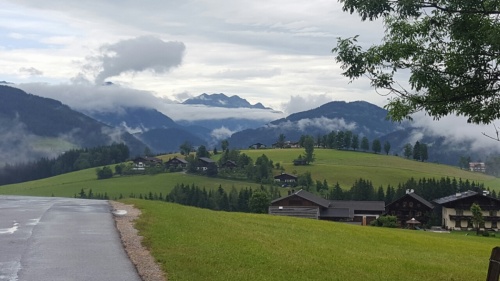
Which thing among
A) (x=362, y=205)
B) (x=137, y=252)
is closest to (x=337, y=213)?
(x=362, y=205)

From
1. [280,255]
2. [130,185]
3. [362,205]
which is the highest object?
[130,185]

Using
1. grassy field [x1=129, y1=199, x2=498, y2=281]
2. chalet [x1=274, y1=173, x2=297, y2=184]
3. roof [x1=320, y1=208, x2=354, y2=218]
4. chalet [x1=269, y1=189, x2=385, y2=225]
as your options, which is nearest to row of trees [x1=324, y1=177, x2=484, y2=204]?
chalet [x1=269, y1=189, x2=385, y2=225]

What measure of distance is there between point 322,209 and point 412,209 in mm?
20835

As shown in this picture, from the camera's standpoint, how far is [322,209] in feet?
390

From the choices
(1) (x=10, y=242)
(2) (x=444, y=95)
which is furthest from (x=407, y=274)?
(1) (x=10, y=242)

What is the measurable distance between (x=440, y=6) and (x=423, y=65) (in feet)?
4.97

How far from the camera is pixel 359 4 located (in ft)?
46.6

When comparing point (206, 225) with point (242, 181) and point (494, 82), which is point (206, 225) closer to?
point (494, 82)

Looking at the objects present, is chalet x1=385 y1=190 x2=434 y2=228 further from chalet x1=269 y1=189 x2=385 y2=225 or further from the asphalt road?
the asphalt road

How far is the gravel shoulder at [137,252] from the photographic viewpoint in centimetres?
1717

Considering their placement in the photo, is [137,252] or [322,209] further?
[322,209]

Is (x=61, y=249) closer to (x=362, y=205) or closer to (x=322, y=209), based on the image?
(x=322, y=209)

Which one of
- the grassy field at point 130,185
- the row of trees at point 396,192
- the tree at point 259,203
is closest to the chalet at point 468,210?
the row of trees at point 396,192

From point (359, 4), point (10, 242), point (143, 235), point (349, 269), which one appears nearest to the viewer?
point (359, 4)
